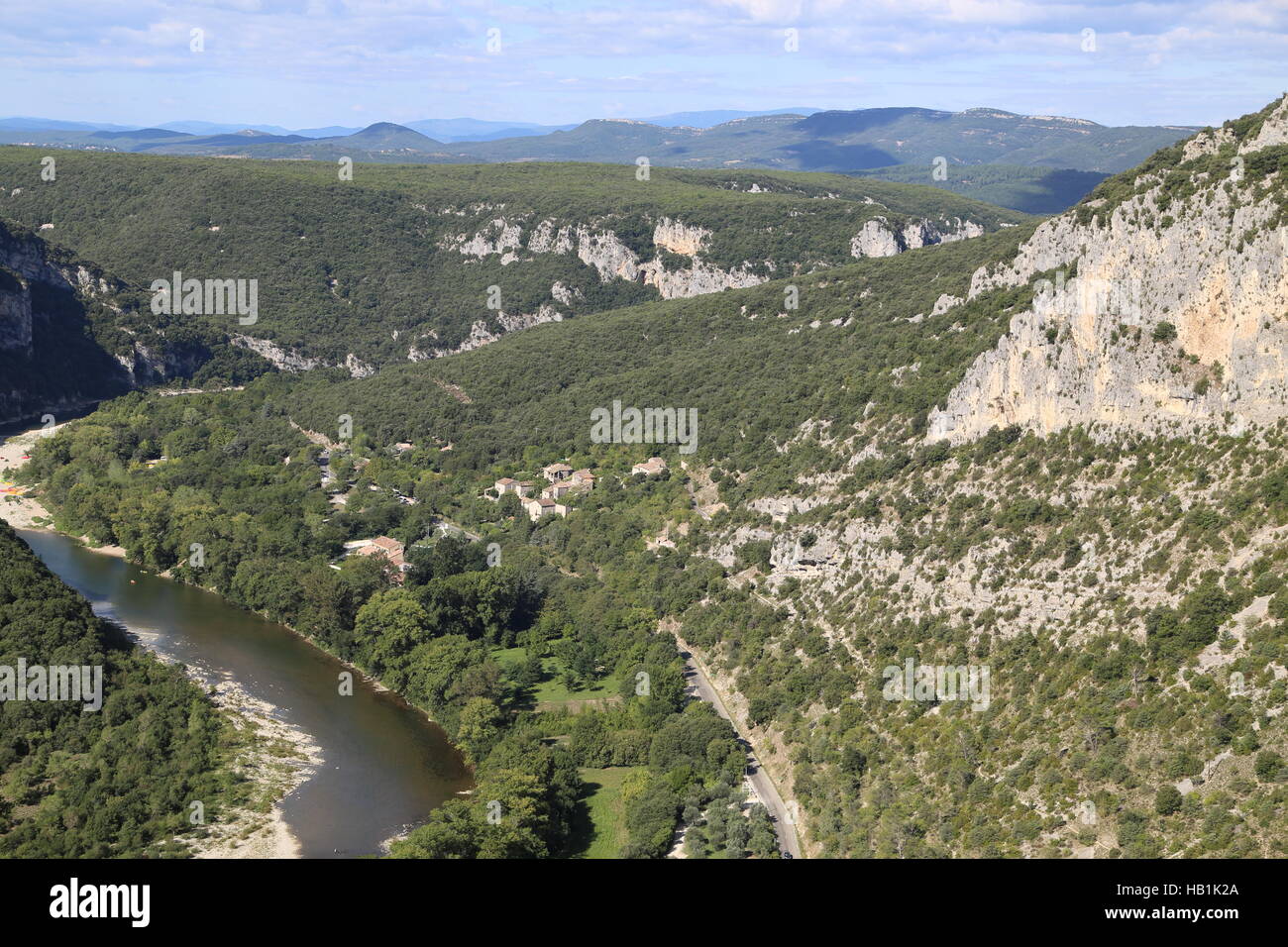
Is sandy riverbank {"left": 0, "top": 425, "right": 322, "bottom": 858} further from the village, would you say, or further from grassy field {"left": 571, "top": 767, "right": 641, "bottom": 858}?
the village

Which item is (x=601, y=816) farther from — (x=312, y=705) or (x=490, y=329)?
(x=490, y=329)

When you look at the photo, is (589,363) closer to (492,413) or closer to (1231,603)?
(492,413)

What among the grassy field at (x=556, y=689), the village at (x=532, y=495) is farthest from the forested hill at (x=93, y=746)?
the village at (x=532, y=495)

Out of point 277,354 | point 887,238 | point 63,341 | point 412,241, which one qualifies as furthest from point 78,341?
point 887,238

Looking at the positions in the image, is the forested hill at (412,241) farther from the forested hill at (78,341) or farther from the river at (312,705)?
the river at (312,705)

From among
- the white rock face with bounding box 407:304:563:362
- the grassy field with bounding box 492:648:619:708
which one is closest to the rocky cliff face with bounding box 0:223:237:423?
the white rock face with bounding box 407:304:563:362

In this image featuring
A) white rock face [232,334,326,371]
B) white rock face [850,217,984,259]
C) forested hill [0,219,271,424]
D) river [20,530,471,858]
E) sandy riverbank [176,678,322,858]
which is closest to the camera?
sandy riverbank [176,678,322,858]
